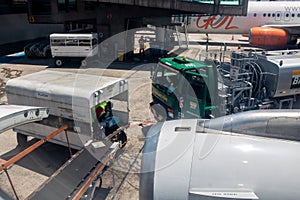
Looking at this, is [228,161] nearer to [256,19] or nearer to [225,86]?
[225,86]

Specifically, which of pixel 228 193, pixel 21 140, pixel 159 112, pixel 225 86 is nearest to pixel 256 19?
pixel 225 86

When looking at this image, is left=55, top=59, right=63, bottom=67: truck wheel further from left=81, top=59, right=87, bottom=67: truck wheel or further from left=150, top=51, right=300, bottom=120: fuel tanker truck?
left=150, top=51, right=300, bottom=120: fuel tanker truck

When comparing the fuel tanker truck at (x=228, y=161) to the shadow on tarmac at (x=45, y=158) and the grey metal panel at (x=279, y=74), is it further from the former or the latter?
the grey metal panel at (x=279, y=74)

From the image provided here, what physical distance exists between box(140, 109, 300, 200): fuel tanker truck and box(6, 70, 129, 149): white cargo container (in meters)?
4.74

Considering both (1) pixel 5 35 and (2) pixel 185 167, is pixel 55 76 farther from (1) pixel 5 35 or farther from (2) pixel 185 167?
(1) pixel 5 35

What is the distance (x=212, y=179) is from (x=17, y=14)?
4049 centimetres

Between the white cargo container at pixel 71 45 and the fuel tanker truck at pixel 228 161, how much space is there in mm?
19876

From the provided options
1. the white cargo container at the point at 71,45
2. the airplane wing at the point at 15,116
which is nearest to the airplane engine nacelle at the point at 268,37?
the white cargo container at the point at 71,45

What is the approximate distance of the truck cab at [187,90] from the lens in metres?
10.3

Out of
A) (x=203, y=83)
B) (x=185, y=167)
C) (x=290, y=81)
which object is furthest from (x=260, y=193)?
(x=290, y=81)

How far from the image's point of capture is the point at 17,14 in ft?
122

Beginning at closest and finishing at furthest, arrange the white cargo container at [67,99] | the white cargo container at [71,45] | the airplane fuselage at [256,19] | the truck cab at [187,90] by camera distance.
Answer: the white cargo container at [67,99] < the truck cab at [187,90] < the white cargo container at [71,45] < the airplane fuselage at [256,19]

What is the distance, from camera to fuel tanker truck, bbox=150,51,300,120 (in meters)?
10.5

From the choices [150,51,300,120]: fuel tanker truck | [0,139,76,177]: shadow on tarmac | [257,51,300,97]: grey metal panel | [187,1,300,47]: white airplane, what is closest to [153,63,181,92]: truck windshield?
[150,51,300,120]: fuel tanker truck
